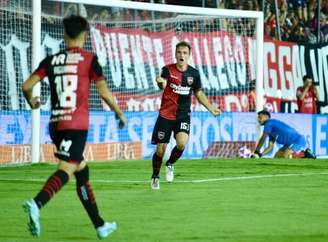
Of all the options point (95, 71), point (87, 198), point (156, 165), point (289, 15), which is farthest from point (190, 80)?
point (289, 15)

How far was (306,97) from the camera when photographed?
32.3m

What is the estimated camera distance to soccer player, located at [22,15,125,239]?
36.0 feet

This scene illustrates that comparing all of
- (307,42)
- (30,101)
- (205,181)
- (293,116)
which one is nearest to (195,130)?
(293,116)

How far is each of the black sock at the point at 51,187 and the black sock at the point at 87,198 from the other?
0.89 feet

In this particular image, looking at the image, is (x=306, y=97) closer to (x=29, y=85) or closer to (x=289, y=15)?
(x=289, y=15)

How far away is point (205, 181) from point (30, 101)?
25.3 feet

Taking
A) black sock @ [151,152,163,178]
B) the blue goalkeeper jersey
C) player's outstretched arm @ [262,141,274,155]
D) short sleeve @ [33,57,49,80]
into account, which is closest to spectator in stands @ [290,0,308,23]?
the blue goalkeeper jersey

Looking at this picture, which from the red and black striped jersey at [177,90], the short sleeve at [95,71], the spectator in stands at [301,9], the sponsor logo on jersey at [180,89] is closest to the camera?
the short sleeve at [95,71]

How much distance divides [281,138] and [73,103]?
56.7ft

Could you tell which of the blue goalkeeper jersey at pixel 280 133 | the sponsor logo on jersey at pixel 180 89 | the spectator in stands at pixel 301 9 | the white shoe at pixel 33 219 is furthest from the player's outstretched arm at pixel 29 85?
the spectator in stands at pixel 301 9

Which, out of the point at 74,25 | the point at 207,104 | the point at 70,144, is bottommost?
the point at 70,144

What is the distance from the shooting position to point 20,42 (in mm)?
24328

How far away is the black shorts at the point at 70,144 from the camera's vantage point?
1097 cm

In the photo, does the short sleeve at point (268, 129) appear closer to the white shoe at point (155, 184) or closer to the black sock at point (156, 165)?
the black sock at point (156, 165)
